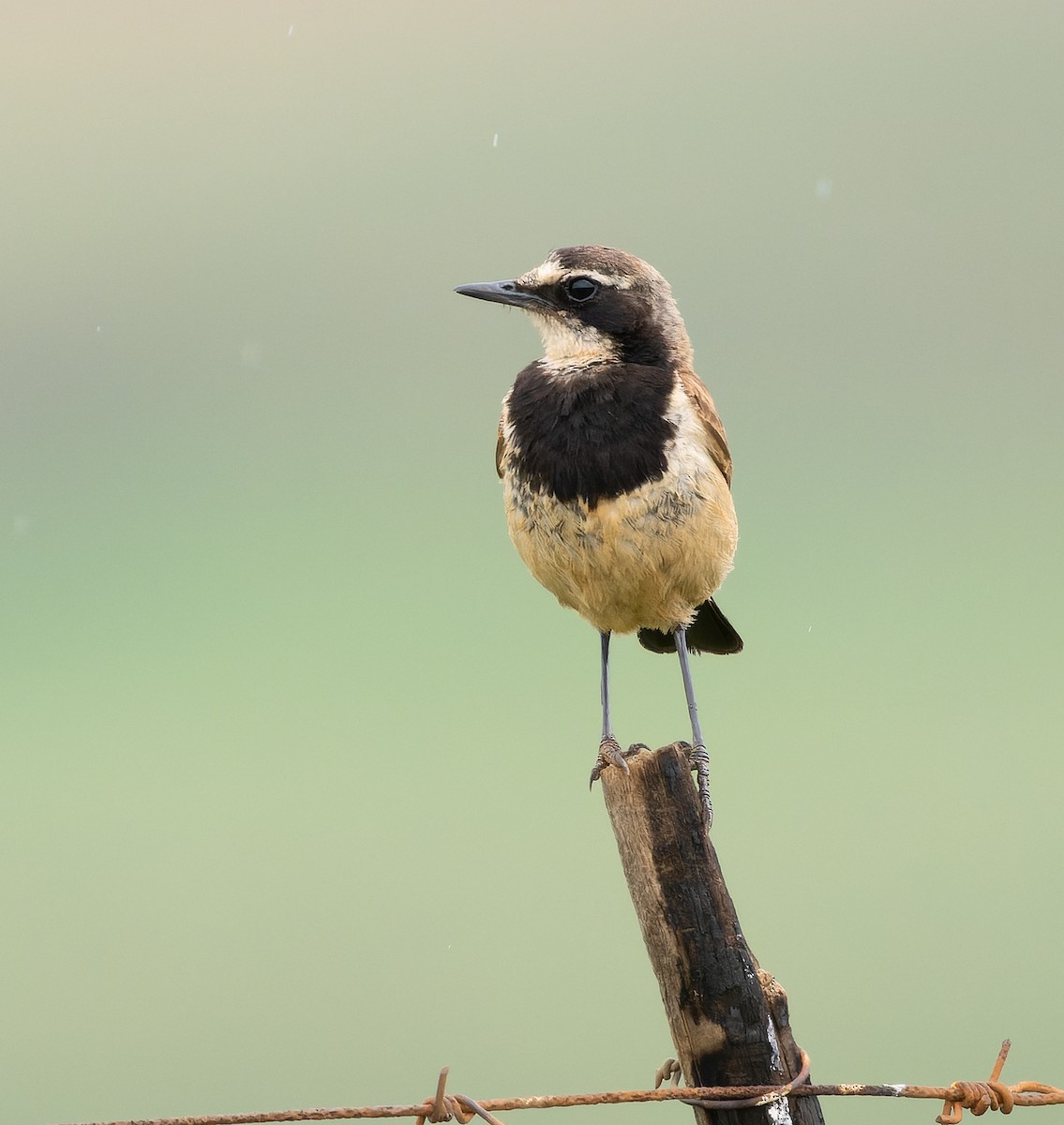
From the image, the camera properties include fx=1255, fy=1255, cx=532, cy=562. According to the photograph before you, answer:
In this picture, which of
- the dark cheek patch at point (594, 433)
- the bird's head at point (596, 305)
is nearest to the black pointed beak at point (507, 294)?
the bird's head at point (596, 305)

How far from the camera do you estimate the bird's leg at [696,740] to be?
4.14 m

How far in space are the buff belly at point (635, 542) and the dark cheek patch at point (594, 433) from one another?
0.05m

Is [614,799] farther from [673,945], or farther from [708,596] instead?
[708,596]

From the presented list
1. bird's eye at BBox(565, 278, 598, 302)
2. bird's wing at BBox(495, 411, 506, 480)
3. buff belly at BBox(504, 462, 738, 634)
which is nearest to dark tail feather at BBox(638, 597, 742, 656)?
buff belly at BBox(504, 462, 738, 634)

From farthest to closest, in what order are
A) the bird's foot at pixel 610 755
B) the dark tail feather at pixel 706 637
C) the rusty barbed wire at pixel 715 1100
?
the dark tail feather at pixel 706 637 → the bird's foot at pixel 610 755 → the rusty barbed wire at pixel 715 1100

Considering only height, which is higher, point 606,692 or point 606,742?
point 606,692

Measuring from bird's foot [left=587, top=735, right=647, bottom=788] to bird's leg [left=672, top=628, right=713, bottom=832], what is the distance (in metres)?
0.25

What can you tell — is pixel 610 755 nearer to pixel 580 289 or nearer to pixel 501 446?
pixel 501 446

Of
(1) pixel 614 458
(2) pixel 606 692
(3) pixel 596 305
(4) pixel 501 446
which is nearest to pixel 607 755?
(2) pixel 606 692

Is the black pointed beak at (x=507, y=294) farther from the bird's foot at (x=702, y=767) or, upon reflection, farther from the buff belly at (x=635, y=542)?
the bird's foot at (x=702, y=767)

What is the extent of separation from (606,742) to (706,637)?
93cm

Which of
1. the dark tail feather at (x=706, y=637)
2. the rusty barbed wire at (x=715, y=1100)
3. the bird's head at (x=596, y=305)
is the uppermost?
the bird's head at (x=596, y=305)

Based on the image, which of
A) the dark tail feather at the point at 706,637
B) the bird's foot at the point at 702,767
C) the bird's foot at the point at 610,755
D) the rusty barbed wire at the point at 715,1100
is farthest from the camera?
the dark tail feather at the point at 706,637

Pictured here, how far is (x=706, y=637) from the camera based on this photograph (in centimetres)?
498
